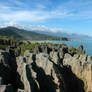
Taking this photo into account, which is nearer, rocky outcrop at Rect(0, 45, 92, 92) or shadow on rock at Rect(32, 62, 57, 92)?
rocky outcrop at Rect(0, 45, 92, 92)

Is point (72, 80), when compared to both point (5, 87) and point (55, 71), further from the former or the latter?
point (5, 87)

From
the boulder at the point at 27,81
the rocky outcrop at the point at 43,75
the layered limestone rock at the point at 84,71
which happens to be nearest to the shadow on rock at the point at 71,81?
the rocky outcrop at the point at 43,75

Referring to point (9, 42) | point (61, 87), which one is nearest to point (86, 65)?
point (61, 87)

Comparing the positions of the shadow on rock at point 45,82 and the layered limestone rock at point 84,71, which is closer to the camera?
the shadow on rock at point 45,82

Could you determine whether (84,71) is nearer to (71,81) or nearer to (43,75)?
(71,81)

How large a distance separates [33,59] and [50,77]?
333 cm

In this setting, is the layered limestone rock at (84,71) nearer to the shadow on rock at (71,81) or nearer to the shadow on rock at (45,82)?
the shadow on rock at (71,81)

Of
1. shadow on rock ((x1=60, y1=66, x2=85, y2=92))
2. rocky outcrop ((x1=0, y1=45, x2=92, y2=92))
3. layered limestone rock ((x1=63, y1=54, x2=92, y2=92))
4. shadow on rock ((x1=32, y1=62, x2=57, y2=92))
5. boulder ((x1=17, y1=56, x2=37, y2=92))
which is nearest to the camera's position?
boulder ((x1=17, y1=56, x2=37, y2=92))

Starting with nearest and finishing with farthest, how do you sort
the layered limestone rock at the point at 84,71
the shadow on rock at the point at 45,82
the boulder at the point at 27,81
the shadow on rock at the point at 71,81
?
the boulder at the point at 27,81 → the shadow on rock at the point at 45,82 → the layered limestone rock at the point at 84,71 → the shadow on rock at the point at 71,81

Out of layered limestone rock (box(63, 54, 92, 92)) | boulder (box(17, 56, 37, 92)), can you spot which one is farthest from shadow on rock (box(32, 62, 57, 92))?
layered limestone rock (box(63, 54, 92, 92))

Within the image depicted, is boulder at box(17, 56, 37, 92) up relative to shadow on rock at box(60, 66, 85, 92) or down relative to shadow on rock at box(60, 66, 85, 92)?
up

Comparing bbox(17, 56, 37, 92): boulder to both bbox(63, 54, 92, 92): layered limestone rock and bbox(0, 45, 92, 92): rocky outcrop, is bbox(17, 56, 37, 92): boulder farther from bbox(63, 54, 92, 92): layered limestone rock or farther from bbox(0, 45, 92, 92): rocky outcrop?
bbox(63, 54, 92, 92): layered limestone rock

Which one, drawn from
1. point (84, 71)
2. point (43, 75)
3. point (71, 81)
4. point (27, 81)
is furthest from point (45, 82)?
point (84, 71)

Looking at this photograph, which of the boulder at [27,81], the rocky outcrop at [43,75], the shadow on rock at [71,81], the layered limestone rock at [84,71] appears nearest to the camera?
the boulder at [27,81]
